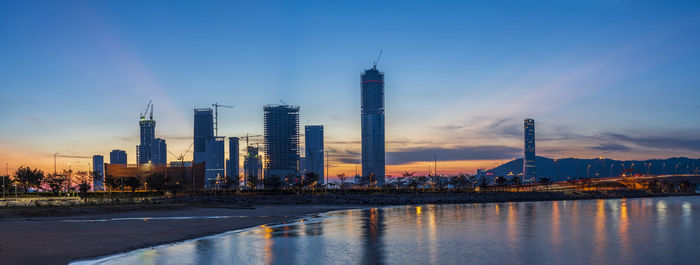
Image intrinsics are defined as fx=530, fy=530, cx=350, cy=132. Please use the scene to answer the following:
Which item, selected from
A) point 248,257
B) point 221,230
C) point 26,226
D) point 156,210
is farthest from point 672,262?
point 156,210

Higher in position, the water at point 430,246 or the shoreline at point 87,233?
the shoreline at point 87,233

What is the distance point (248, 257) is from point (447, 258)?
1318 centimetres

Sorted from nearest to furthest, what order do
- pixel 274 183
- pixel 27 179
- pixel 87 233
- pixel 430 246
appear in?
1. pixel 430 246
2. pixel 87 233
3. pixel 27 179
4. pixel 274 183

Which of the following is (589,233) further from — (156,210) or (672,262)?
(156,210)

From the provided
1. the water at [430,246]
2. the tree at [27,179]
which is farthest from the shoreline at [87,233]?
the tree at [27,179]

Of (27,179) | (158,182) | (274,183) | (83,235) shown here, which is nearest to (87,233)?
(83,235)

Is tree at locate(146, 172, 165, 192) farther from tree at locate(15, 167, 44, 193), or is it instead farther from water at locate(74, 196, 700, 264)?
water at locate(74, 196, 700, 264)

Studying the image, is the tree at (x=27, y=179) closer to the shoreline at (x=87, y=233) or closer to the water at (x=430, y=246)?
the shoreline at (x=87, y=233)

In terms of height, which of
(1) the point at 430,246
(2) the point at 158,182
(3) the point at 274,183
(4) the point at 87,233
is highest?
(4) the point at 87,233

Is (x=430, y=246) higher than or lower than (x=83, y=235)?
lower

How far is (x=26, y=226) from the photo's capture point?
44.9 meters

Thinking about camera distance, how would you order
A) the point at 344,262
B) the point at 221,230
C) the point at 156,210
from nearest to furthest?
1. the point at 344,262
2. the point at 221,230
3. the point at 156,210

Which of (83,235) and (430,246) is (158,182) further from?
(430,246)

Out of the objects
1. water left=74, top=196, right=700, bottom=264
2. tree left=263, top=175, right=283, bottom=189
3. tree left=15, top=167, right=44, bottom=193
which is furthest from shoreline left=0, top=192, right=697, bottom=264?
tree left=263, top=175, right=283, bottom=189
